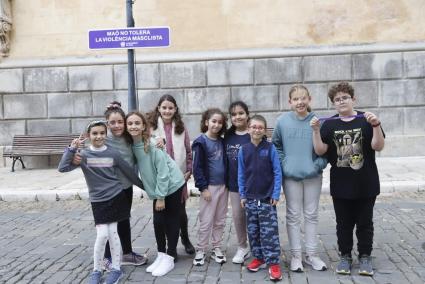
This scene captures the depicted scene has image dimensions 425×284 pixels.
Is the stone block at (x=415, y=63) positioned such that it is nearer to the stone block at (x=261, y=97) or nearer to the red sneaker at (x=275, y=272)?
the stone block at (x=261, y=97)

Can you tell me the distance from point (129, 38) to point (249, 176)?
5200mm

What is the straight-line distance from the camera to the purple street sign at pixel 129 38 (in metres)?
8.90

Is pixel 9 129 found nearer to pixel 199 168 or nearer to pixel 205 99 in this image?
pixel 205 99

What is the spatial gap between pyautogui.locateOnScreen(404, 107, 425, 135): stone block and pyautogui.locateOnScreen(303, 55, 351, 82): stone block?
159 cm

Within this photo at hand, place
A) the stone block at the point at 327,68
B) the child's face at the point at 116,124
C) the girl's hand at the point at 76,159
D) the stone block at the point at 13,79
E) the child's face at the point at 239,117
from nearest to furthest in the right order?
the girl's hand at the point at 76,159, the child's face at the point at 116,124, the child's face at the point at 239,117, the stone block at the point at 327,68, the stone block at the point at 13,79

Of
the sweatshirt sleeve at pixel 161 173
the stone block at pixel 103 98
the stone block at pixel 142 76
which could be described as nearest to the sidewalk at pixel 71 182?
the stone block at pixel 103 98

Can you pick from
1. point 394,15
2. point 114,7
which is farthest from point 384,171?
point 114,7

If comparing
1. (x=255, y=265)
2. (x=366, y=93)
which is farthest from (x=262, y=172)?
(x=366, y=93)

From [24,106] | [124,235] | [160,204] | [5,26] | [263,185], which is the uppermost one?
[5,26]

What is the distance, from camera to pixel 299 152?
4.48 metres

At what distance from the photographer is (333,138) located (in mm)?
4422

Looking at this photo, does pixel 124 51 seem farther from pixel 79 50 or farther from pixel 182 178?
pixel 182 178

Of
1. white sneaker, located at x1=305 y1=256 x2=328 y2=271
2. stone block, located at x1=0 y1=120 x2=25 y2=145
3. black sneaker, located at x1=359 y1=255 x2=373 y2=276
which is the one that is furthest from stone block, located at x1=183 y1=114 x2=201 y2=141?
black sneaker, located at x1=359 y1=255 x2=373 y2=276

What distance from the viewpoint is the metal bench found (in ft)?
39.2
